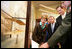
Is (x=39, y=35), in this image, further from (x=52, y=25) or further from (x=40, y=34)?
(x=52, y=25)

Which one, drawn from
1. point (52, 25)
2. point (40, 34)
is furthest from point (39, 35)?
point (52, 25)

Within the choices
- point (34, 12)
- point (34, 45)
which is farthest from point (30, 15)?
point (34, 45)

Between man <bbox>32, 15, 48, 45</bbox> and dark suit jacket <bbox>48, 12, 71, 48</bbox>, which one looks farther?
man <bbox>32, 15, 48, 45</bbox>

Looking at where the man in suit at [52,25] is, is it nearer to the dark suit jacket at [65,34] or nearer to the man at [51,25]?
the man at [51,25]

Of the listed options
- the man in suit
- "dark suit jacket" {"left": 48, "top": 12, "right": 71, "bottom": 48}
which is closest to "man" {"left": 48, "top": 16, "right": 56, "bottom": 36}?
the man in suit

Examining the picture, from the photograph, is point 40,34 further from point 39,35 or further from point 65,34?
point 65,34

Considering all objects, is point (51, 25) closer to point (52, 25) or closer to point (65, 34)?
point (52, 25)

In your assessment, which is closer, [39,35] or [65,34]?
[65,34]

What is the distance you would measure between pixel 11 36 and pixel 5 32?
0.08m

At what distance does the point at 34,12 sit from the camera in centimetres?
60

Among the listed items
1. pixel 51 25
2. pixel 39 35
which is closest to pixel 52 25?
pixel 51 25

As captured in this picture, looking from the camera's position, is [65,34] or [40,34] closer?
[65,34]

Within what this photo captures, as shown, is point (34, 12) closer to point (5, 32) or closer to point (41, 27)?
point (41, 27)

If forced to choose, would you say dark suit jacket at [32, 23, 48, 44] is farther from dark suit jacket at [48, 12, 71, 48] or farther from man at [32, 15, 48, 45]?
dark suit jacket at [48, 12, 71, 48]
